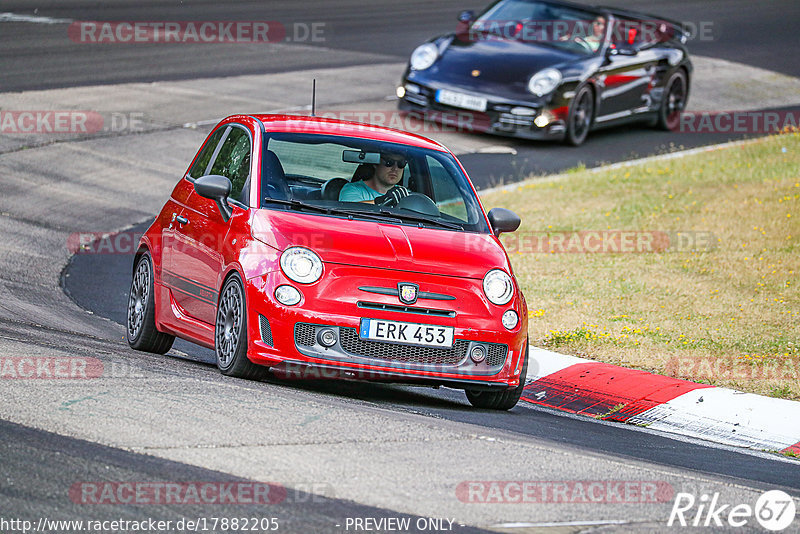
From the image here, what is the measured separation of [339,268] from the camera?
23.8ft

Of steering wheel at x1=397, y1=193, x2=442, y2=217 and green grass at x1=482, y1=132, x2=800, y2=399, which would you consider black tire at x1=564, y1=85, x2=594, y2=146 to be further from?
steering wheel at x1=397, y1=193, x2=442, y2=217

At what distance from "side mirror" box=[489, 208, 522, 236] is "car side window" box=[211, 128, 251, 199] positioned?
160 cm

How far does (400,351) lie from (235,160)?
196cm

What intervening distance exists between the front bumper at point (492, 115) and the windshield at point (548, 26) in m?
1.40

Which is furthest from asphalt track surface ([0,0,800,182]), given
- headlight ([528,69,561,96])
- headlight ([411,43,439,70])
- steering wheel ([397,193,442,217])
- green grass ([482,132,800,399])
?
steering wheel ([397,193,442,217])

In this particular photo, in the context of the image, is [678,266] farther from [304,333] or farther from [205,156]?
[304,333]

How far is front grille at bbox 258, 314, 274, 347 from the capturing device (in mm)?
Answer: 7199

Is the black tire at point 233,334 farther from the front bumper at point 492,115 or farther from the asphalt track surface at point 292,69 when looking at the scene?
the front bumper at point 492,115

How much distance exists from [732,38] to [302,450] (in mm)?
24676

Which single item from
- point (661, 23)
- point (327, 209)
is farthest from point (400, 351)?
point (661, 23)

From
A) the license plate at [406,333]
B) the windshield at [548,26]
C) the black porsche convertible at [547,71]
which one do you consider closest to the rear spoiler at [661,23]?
the black porsche convertible at [547,71]

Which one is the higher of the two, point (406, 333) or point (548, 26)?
point (548, 26)

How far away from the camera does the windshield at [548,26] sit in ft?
60.3

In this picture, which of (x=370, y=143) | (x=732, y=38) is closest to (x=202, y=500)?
(x=370, y=143)
